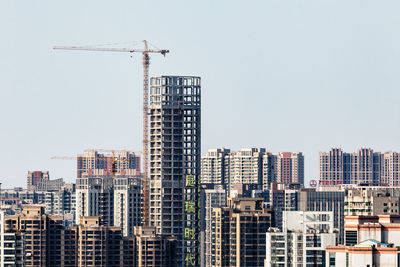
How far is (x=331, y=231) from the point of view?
19462 centimetres

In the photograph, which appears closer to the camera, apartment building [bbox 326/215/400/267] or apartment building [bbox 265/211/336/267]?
apartment building [bbox 326/215/400/267]

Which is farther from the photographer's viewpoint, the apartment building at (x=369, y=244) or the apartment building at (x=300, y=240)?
the apartment building at (x=300, y=240)

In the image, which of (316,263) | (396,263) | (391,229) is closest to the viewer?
(396,263)

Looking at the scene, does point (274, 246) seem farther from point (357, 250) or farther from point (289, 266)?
point (357, 250)

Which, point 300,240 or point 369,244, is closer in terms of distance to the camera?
point 369,244

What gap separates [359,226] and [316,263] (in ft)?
122

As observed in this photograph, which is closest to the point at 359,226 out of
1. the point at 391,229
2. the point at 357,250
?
the point at 391,229

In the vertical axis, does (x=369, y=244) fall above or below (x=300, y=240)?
above

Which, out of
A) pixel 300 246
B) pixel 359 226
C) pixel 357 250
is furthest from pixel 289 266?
pixel 357 250

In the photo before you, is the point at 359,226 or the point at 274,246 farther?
the point at 274,246

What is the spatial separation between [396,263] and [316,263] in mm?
58037

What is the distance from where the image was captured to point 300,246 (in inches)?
7500

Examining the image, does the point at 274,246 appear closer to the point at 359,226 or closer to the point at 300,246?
the point at 300,246

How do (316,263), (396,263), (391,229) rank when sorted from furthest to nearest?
1. (316,263)
2. (391,229)
3. (396,263)
